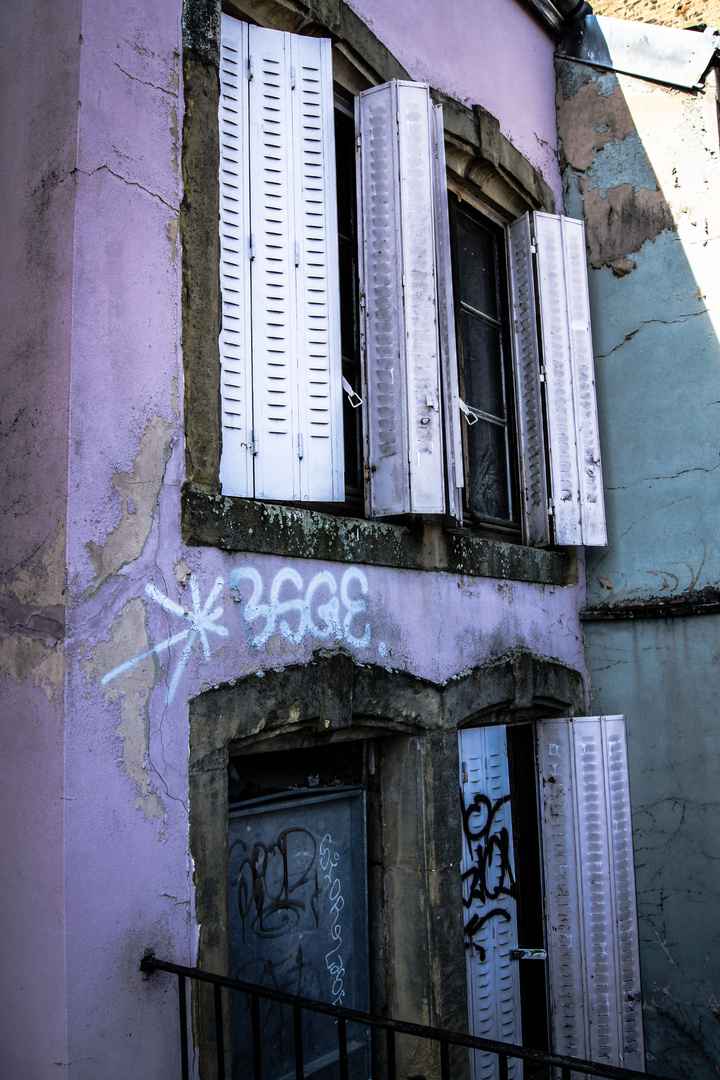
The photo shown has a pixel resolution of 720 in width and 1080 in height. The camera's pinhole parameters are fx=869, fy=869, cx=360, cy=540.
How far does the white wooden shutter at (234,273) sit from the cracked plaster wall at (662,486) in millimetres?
2935

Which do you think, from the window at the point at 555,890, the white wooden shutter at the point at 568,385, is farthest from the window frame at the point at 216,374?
the window at the point at 555,890

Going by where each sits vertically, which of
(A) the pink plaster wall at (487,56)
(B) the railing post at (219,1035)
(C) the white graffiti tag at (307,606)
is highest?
(A) the pink plaster wall at (487,56)

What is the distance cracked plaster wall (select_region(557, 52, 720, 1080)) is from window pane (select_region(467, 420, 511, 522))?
2.44 feet

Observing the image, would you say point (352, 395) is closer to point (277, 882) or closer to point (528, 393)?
point (528, 393)

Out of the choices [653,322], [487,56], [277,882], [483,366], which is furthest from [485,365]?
[277,882]

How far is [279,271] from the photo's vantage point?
3.56 m

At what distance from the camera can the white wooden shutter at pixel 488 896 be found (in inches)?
174

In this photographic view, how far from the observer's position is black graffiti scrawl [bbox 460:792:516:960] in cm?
451

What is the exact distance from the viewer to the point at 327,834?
3.85m

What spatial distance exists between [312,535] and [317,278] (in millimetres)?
1114

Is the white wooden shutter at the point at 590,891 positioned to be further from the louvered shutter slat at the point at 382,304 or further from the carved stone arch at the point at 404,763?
the louvered shutter slat at the point at 382,304

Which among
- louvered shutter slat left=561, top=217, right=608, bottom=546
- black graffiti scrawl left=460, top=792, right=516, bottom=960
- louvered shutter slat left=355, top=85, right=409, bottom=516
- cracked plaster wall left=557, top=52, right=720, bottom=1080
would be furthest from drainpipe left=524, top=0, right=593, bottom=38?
black graffiti scrawl left=460, top=792, right=516, bottom=960

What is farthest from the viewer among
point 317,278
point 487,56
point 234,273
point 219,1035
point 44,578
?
point 487,56

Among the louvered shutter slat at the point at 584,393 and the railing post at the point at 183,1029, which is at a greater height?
the louvered shutter slat at the point at 584,393
